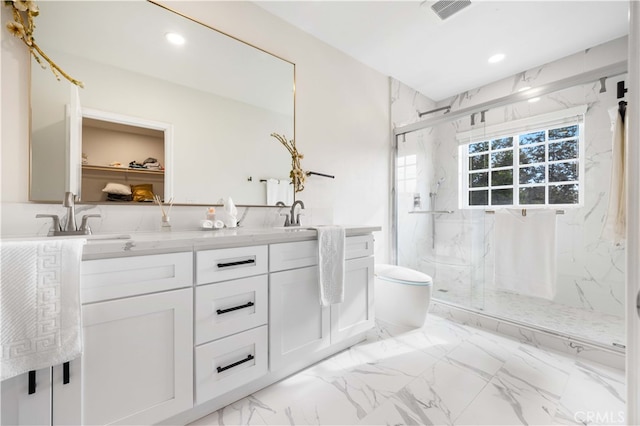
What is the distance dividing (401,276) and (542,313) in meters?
1.31

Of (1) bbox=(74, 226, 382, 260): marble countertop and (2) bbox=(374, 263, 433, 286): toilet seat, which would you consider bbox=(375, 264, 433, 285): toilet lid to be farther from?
(1) bbox=(74, 226, 382, 260): marble countertop

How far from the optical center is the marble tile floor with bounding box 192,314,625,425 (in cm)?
126

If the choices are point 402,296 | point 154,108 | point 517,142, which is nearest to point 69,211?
point 154,108

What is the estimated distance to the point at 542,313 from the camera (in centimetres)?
229

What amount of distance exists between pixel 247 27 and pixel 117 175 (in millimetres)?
1362

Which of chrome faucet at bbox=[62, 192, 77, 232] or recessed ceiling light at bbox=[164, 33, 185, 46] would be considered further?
recessed ceiling light at bbox=[164, 33, 185, 46]

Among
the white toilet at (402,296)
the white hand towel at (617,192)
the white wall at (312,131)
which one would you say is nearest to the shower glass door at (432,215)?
the white wall at (312,131)

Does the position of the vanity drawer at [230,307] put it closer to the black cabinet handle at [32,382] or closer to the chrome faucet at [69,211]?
the black cabinet handle at [32,382]

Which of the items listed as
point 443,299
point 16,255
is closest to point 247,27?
point 16,255

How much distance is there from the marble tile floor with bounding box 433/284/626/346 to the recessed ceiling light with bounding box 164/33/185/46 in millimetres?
3016

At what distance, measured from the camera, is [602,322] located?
2084 mm

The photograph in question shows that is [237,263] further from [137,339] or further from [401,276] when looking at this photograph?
[401,276]

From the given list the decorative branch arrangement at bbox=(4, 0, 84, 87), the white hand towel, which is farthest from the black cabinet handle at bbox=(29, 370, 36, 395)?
the white hand towel

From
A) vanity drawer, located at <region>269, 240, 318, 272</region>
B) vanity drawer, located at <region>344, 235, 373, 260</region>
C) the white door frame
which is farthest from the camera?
vanity drawer, located at <region>344, 235, 373, 260</region>
